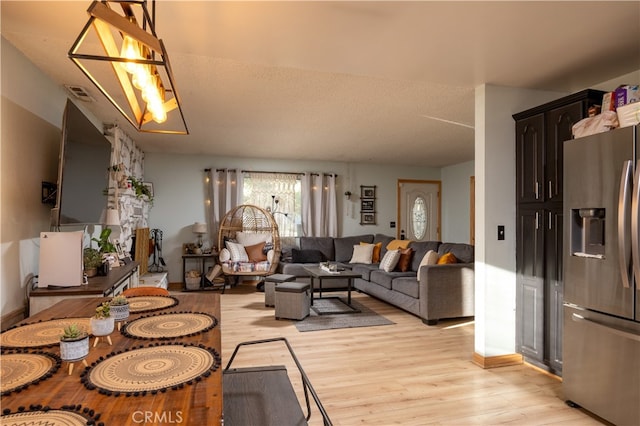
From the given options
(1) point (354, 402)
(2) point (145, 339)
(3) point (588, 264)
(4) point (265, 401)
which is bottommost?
(1) point (354, 402)

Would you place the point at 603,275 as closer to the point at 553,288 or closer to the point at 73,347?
the point at 553,288

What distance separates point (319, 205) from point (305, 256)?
122cm

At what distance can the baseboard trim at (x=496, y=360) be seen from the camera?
3049 millimetres

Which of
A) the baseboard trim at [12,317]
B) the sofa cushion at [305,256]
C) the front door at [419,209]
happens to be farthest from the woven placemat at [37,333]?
the front door at [419,209]

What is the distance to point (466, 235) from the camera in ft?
24.7

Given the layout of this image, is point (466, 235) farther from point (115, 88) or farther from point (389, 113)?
point (115, 88)

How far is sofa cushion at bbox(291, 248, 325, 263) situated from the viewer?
6.75 m

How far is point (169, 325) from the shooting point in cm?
151

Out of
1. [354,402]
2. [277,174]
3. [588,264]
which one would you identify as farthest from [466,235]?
[354,402]

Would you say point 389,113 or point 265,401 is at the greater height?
point 389,113

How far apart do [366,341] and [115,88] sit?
3467 mm

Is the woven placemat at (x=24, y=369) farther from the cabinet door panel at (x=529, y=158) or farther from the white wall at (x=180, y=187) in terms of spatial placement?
the white wall at (x=180, y=187)

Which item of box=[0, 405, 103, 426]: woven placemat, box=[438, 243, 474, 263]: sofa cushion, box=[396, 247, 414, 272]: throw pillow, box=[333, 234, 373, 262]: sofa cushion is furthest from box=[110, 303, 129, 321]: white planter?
box=[333, 234, 373, 262]: sofa cushion

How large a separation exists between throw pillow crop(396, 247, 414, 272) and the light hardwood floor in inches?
52.5
